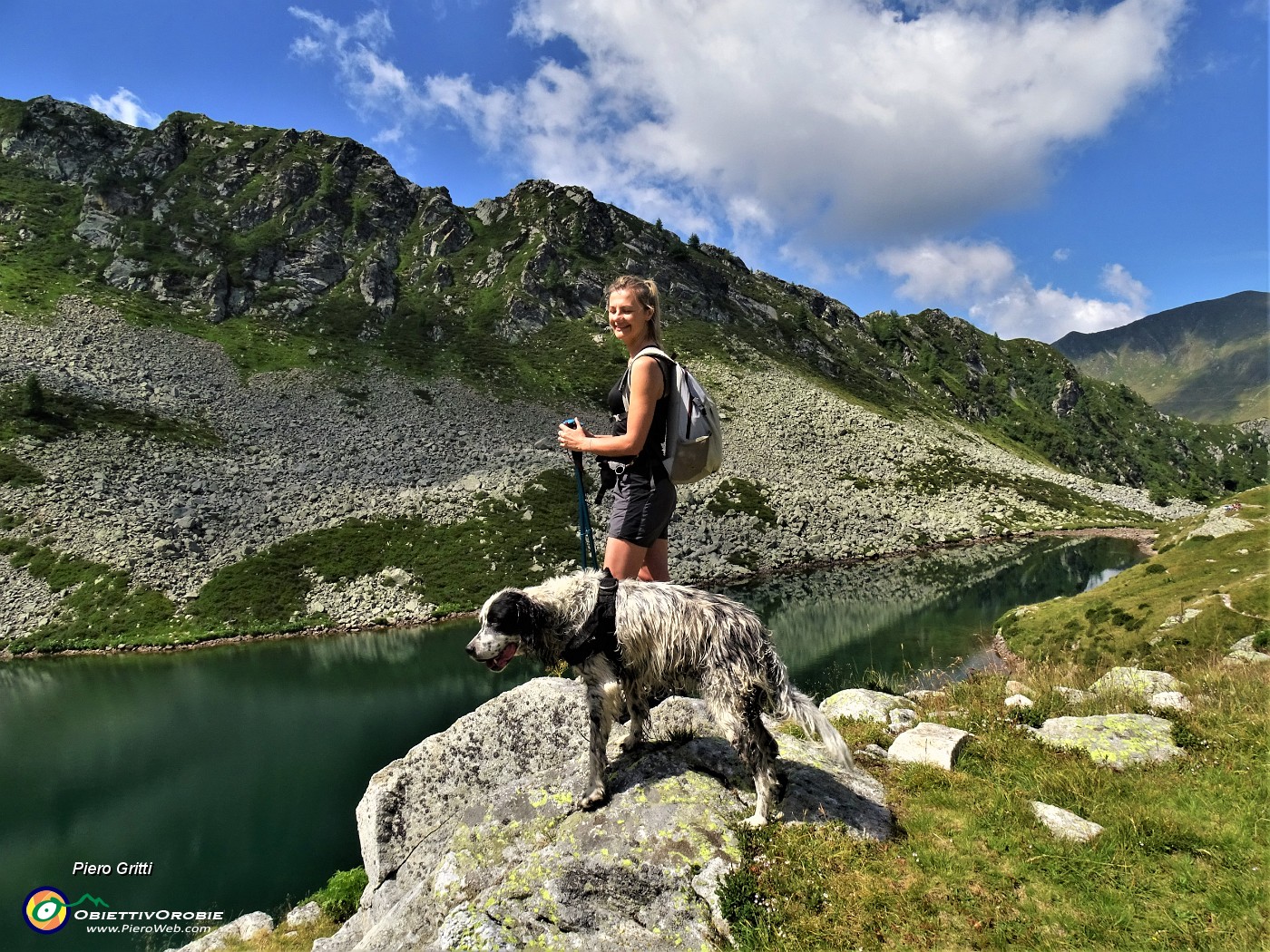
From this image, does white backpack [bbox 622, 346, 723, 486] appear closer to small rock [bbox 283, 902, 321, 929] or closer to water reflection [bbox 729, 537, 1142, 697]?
small rock [bbox 283, 902, 321, 929]

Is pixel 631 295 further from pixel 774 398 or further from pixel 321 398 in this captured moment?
pixel 774 398

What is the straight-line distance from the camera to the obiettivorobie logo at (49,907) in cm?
1902

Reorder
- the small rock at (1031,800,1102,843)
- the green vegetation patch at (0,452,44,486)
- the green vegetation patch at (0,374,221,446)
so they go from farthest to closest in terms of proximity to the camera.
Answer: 1. the green vegetation patch at (0,374,221,446)
2. the green vegetation patch at (0,452,44,486)
3. the small rock at (1031,800,1102,843)

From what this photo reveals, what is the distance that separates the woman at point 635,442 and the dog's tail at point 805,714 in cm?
182

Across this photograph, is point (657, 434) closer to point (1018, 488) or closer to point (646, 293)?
point (646, 293)

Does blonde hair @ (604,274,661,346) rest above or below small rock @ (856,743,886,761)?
above

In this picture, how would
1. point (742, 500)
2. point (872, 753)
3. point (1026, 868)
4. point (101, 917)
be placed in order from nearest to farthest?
point (1026, 868), point (872, 753), point (101, 917), point (742, 500)

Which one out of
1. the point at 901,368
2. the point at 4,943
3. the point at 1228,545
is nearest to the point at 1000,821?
the point at 4,943

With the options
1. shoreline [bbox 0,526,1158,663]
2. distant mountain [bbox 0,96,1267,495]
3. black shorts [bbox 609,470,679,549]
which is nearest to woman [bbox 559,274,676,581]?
black shorts [bbox 609,470,679,549]

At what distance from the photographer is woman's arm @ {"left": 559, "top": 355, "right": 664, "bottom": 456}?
18.4 ft

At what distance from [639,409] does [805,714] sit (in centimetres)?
324

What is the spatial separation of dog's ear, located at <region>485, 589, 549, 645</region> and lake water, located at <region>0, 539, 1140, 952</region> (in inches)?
488

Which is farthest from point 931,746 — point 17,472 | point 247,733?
point 17,472

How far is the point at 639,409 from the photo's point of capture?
561 centimetres
